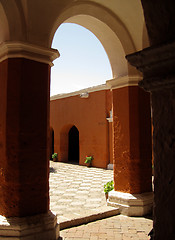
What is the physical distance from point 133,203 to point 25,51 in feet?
11.6

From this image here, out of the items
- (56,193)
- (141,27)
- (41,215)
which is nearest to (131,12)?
(141,27)

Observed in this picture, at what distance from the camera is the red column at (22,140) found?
10.8 ft

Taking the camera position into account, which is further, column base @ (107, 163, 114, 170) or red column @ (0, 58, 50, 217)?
column base @ (107, 163, 114, 170)

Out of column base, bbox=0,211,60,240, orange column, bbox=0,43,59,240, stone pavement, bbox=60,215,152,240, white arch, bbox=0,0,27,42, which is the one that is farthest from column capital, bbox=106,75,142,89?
column base, bbox=0,211,60,240

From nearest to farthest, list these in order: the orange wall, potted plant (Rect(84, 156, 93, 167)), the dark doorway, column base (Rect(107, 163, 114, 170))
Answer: column base (Rect(107, 163, 114, 170)) < the orange wall < potted plant (Rect(84, 156, 93, 167)) < the dark doorway

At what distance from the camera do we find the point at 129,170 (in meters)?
5.02

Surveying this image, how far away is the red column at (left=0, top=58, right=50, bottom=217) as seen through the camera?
3301mm

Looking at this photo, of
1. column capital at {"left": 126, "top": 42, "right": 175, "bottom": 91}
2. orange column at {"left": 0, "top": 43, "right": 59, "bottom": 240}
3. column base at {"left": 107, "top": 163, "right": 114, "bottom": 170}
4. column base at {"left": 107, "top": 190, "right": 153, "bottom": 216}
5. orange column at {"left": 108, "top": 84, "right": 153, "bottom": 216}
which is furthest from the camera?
column base at {"left": 107, "top": 163, "right": 114, "bottom": 170}

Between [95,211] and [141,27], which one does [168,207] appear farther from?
[141,27]

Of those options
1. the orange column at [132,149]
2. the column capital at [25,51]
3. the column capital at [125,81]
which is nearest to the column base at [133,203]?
the orange column at [132,149]

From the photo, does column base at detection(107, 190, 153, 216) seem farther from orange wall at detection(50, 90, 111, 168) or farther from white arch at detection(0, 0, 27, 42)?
orange wall at detection(50, 90, 111, 168)

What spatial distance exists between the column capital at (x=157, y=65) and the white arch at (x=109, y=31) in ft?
10.7

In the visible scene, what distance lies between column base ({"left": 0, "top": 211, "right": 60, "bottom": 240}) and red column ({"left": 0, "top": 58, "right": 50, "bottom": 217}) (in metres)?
0.11

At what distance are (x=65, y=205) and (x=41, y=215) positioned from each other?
267 centimetres
